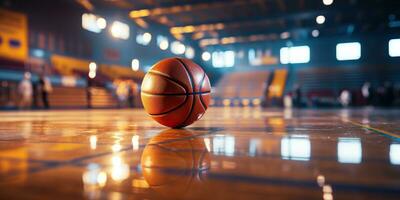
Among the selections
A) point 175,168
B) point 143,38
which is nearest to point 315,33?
point 143,38

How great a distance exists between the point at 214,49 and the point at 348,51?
38.2 ft

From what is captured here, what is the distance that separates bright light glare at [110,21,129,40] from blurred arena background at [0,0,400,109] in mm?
65

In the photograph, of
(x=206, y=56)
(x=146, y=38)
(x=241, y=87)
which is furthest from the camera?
(x=206, y=56)

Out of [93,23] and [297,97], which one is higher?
[93,23]

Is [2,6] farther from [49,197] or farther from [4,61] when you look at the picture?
[49,197]

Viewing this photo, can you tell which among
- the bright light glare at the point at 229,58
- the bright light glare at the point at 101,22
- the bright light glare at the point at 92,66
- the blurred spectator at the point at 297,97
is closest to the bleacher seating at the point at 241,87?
the bright light glare at the point at 229,58

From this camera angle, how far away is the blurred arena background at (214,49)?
49.4ft

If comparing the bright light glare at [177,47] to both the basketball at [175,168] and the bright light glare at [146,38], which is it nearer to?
the bright light glare at [146,38]

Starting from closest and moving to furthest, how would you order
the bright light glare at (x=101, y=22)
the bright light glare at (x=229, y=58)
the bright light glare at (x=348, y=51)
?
the bright light glare at (x=101, y=22) < the bright light glare at (x=348, y=51) < the bright light glare at (x=229, y=58)

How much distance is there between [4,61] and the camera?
13453 mm

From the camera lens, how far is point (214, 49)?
100 ft

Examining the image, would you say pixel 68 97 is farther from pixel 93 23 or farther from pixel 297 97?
pixel 297 97

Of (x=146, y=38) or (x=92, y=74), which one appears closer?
(x=92, y=74)

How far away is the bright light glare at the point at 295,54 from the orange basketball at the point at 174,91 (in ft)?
83.1
